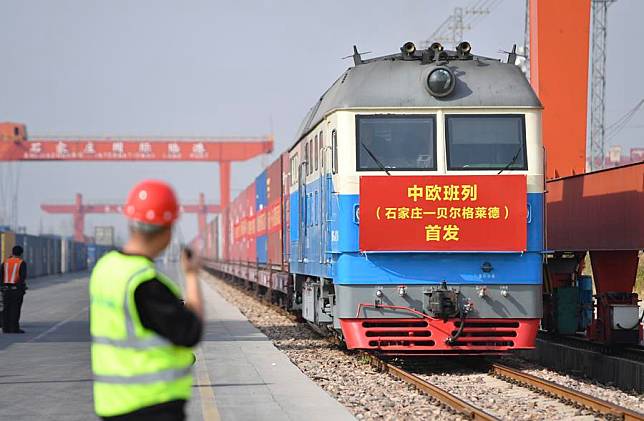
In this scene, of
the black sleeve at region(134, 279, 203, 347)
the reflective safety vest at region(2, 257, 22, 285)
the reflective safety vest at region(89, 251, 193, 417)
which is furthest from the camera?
the reflective safety vest at region(2, 257, 22, 285)

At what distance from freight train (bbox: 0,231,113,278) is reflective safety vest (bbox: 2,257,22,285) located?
98.0ft

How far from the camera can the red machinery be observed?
14.6m

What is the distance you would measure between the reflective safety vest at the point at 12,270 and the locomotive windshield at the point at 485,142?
10234 millimetres

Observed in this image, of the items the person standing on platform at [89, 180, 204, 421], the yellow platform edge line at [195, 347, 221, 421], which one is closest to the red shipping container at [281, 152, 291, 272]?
the yellow platform edge line at [195, 347, 221, 421]

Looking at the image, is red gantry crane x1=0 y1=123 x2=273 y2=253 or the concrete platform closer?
the concrete platform

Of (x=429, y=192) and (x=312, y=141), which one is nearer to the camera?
(x=429, y=192)

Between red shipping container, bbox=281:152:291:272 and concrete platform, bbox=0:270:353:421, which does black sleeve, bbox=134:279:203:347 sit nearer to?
concrete platform, bbox=0:270:353:421

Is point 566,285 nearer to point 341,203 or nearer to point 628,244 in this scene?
point 628,244

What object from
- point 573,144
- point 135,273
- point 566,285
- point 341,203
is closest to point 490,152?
point 341,203

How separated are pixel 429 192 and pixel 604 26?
49540 mm

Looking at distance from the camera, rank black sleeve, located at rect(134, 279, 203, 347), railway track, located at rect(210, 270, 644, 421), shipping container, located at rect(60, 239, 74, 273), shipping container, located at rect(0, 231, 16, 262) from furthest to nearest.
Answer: shipping container, located at rect(60, 239, 74, 273)
shipping container, located at rect(0, 231, 16, 262)
railway track, located at rect(210, 270, 644, 421)
black sleeve, located at rect(134, 279, 203, 347)

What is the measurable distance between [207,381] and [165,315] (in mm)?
8145

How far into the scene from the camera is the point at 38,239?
64000 millimetres

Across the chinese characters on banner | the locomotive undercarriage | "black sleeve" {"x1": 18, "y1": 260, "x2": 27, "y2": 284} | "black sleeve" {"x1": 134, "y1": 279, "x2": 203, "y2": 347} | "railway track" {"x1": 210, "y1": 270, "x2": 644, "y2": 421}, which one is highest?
the chinese characters on banner
